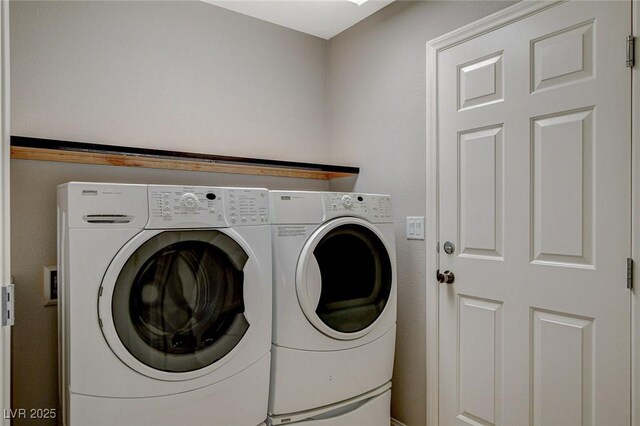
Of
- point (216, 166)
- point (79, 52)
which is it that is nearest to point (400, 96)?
point (216, 166)

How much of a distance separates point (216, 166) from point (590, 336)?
187 cm

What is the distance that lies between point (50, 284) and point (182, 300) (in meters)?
0.77

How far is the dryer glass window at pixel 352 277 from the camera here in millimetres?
1844

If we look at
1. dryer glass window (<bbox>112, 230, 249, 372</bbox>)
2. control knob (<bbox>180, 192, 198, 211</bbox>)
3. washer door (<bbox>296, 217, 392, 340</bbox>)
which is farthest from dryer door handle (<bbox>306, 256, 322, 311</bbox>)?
control knob (<bbox>180, 192, 198, 211</bbox>)

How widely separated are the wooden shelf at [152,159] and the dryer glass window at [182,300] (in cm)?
63

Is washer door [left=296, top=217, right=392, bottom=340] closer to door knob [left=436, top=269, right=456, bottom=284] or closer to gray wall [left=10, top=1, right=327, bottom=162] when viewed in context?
door knob [left=436, top=269, right=456, bottom=284]

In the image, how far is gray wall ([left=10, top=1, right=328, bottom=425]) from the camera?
1.81m

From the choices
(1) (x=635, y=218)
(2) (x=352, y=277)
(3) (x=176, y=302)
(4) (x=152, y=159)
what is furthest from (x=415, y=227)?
(4) (x=152, y=159)

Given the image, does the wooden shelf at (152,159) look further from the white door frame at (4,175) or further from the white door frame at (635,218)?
the white door frame at (635,218)

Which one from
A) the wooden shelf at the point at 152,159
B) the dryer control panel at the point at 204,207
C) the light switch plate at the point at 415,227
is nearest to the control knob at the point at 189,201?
the dryer control panel at the point at 204,207

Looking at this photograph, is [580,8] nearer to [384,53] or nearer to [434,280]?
[384,53]

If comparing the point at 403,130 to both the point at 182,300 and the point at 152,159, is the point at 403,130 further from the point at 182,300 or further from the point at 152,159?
the point at 182,300

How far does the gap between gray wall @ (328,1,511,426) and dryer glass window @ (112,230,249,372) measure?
0.98m

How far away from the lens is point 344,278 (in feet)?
6.25
